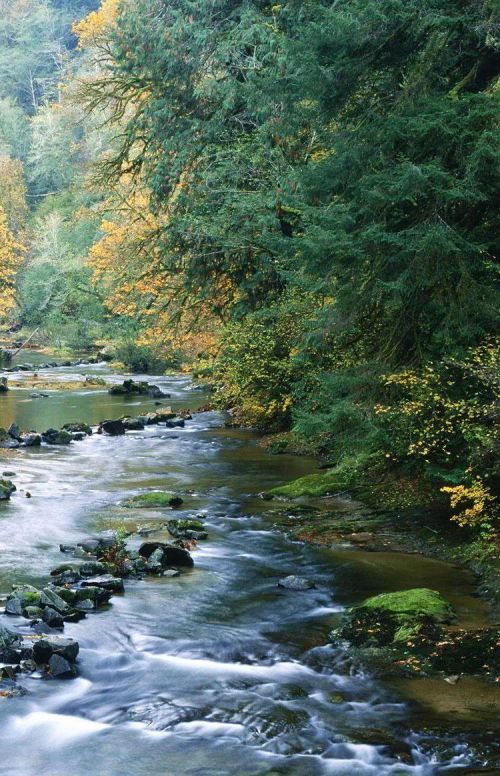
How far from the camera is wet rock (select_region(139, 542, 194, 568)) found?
11281mm

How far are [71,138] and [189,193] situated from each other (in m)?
58.2

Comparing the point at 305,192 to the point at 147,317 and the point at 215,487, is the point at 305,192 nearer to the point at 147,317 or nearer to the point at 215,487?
the point at 215,487

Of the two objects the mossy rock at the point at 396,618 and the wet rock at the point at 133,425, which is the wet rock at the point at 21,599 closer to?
the mossy rock at the point at 396,618

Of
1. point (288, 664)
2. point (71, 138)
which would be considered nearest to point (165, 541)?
point (288, 664)

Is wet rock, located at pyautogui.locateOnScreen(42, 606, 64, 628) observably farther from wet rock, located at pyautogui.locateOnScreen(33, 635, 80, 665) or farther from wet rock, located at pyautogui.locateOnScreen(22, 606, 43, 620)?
wet rock, located at pyautogui.locateOnScreen(33, 635, 80, 665)

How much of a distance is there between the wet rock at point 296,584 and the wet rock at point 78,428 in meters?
14.0

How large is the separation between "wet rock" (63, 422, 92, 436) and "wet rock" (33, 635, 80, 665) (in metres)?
15.5

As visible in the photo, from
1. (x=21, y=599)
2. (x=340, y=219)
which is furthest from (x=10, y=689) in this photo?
(x=340, y=219)

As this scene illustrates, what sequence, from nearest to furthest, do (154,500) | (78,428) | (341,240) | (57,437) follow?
(341,240) < (154,500) < (57,437) < (78,428)

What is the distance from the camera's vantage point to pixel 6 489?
50.5ft

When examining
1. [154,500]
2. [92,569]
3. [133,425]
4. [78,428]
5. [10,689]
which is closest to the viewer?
[10,689]

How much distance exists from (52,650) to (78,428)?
16.0 metres

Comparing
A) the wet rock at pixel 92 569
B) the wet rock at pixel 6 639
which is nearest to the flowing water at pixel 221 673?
the wet rock at pixel 92 569

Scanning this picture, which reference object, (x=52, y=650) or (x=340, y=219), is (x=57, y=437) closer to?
(x=340, y=219)
